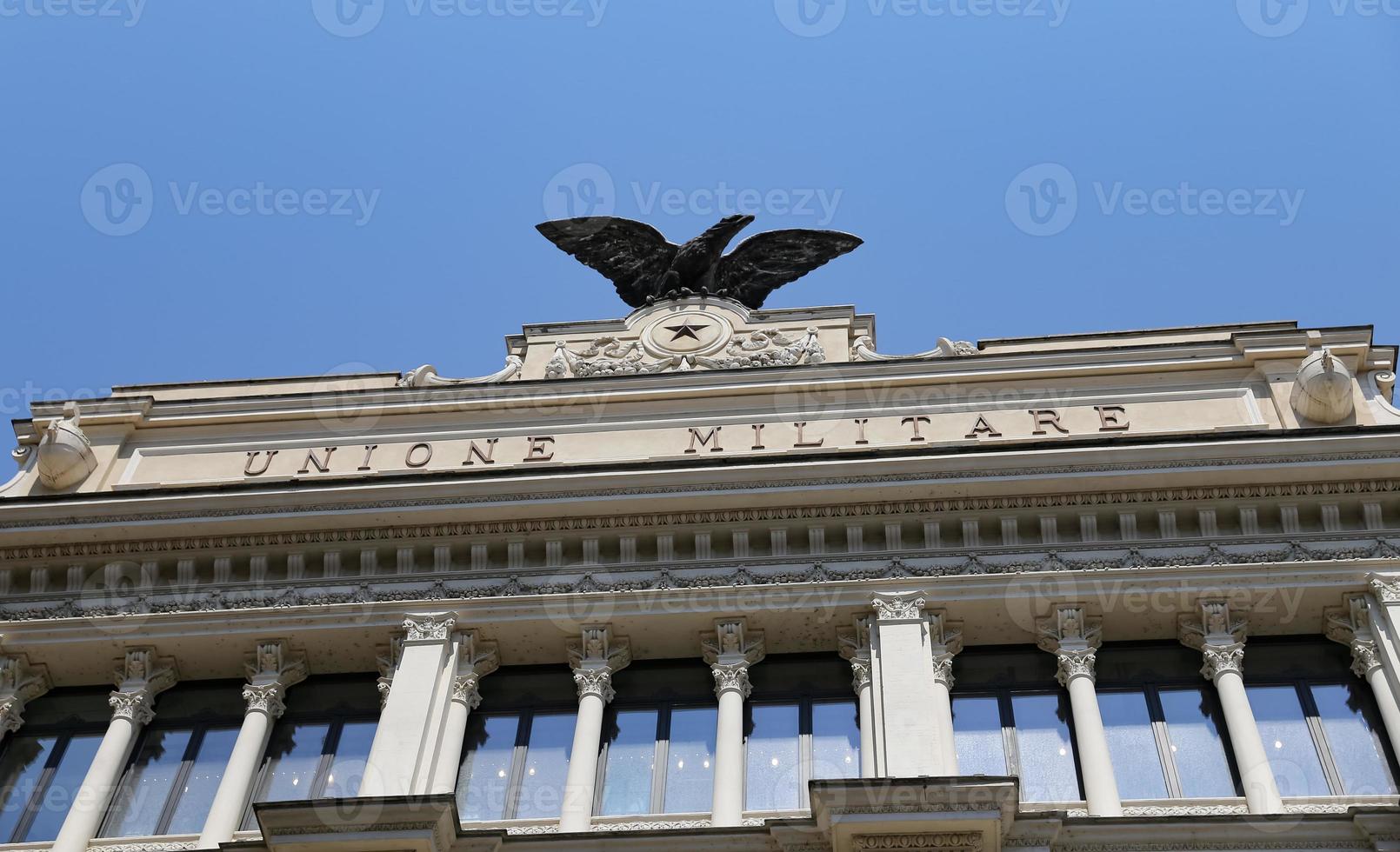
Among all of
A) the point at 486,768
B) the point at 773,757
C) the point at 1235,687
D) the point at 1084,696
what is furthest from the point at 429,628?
the point at 1235,687

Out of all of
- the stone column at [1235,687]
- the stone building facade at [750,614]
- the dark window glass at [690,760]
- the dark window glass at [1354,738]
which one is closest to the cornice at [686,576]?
the stone building facade at [750,614]

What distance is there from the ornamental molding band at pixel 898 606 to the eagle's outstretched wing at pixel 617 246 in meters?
9.10

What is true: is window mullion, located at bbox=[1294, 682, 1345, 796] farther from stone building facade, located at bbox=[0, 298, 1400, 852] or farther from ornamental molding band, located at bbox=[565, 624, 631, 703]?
ornamental molding band, located at bbox=[565, 624, 631, 703]

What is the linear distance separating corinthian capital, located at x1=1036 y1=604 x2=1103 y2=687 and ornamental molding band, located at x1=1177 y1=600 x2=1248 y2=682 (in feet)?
3.55

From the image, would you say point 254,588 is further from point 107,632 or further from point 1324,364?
point 1324,364

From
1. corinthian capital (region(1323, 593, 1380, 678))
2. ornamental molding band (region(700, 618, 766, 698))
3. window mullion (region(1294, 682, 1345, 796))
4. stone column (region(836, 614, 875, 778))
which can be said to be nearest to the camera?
window mullion (region(1294, 682, 1345, 796))

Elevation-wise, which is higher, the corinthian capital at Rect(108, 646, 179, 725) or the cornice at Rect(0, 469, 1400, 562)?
the cornice at Rect(0, 469, 1400, 562)

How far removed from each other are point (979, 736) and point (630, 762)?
4.19 meters

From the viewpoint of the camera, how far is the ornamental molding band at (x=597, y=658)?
21688 millimetres

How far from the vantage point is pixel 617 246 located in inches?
1152

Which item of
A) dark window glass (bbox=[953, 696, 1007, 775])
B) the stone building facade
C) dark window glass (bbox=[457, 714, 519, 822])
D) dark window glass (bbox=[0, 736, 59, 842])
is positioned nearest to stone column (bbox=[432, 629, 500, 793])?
the stone building facade

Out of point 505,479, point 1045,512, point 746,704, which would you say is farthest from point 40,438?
point 1045,512

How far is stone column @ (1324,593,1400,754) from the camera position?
19.8m

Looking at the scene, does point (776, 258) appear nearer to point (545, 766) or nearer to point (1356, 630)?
point (545, 766)
